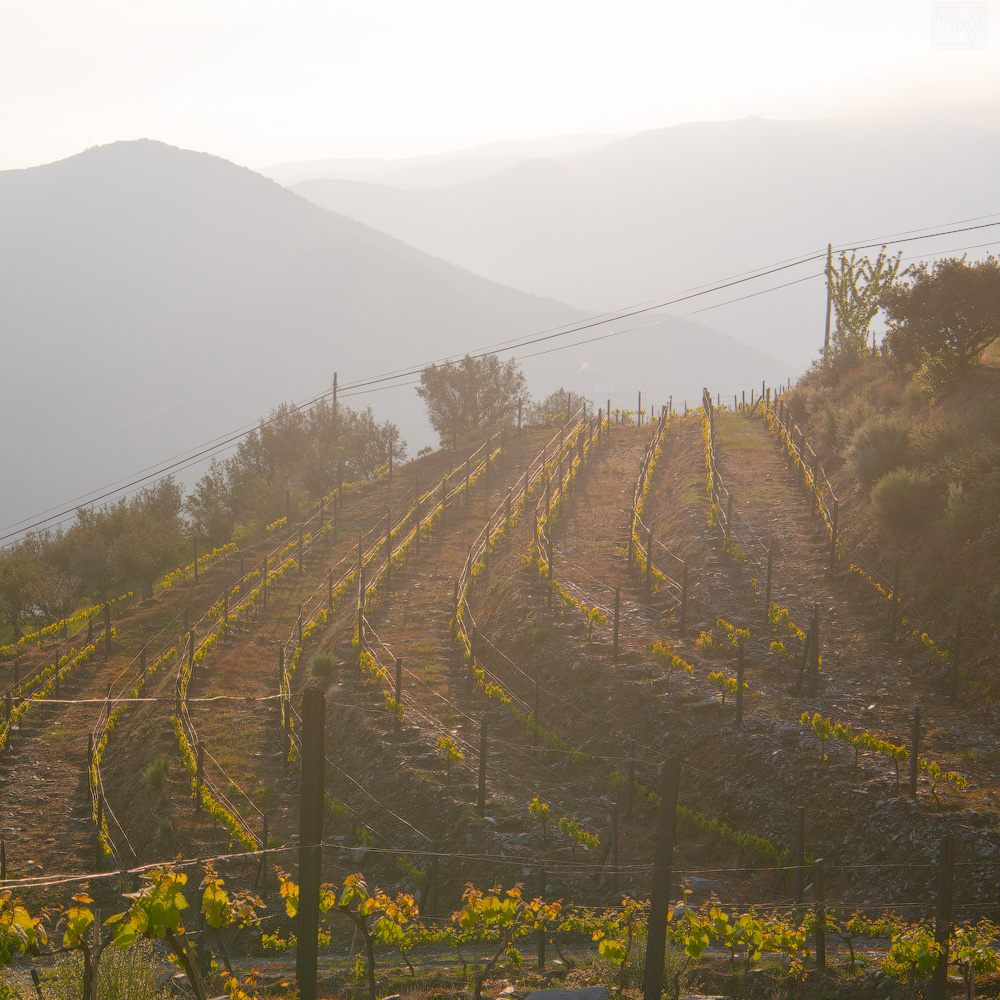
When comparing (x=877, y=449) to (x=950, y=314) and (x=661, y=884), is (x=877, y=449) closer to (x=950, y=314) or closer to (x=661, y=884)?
(x=950, y=314)

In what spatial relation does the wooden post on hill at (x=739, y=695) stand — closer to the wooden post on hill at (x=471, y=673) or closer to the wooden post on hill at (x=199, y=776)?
the wooden post on hill at (x=471, y=673)

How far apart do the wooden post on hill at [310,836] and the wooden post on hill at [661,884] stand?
9.64ft

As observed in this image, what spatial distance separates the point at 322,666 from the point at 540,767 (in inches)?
288

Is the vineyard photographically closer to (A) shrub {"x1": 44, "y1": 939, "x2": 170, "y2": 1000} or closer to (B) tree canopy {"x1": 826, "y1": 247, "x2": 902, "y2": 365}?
(A) shrub {"x1": 44, "y1": 939, "x2": 170, "y2": 1000}

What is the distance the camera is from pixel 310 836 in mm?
6707

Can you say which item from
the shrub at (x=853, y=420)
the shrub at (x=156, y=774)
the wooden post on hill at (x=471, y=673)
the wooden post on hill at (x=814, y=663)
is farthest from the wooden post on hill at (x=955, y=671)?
the shrub at (x=156, y=774)

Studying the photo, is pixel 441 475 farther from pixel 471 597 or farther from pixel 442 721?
pixel 442 721

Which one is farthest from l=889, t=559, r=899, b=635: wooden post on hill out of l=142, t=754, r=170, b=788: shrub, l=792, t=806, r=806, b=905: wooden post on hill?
l=142, t=754, r=170, b=788: shrub

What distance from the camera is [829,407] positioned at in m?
33.2

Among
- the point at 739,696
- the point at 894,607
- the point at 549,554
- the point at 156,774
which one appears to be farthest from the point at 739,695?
the point at 156,774

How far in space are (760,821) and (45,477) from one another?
214919mm

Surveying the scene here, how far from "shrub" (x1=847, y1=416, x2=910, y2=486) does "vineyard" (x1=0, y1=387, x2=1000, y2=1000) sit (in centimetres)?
145

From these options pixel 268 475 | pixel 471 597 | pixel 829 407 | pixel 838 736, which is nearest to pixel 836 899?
pixel 838 736

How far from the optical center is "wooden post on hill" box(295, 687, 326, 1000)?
6.67 meters
